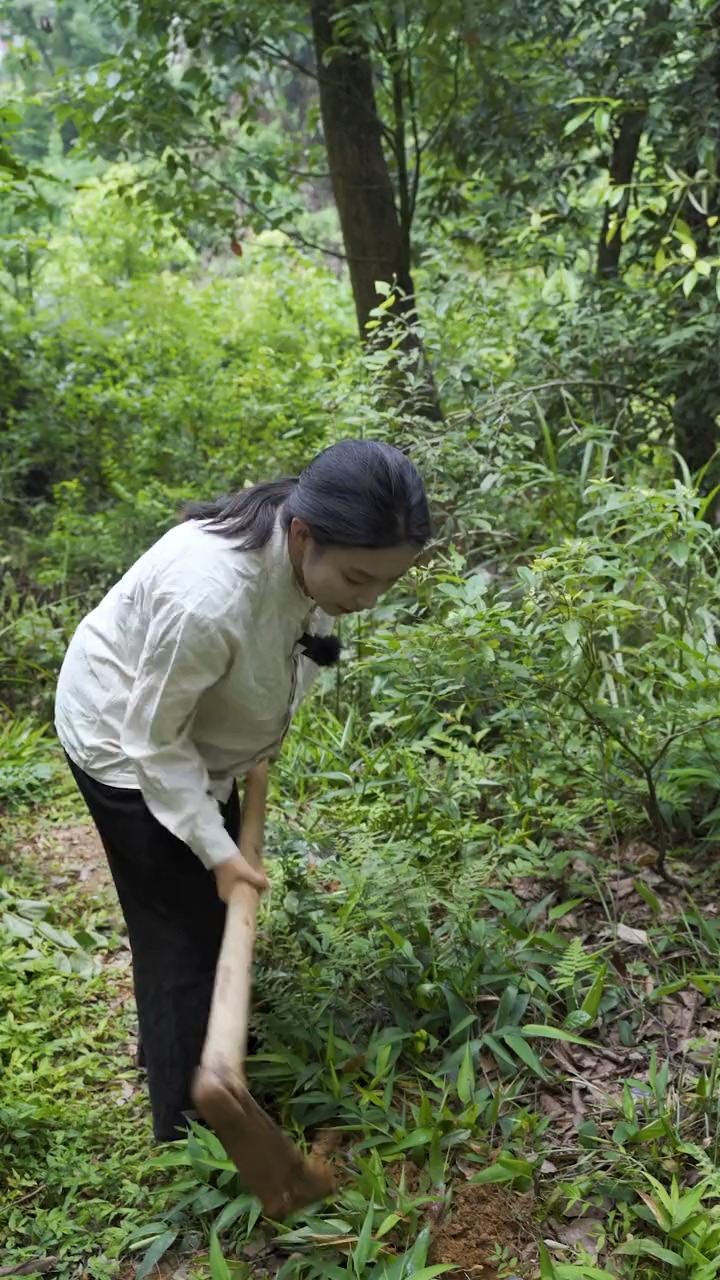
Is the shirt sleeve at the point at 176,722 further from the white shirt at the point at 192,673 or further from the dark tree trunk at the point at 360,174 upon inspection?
the dark tree trunk at the point at 360,174

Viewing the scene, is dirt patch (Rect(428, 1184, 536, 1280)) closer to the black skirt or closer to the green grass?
the green grass

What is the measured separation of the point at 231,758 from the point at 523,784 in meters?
1.26

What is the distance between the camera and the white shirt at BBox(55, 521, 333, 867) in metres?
1.92

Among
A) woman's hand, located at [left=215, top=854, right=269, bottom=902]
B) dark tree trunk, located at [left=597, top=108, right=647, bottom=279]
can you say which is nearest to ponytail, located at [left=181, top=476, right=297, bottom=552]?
woman's hand, located at [left=215, top=854, right=269, bottom=902]

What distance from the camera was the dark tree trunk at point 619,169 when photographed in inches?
173

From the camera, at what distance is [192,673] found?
1.93 metres

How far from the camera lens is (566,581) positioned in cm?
254

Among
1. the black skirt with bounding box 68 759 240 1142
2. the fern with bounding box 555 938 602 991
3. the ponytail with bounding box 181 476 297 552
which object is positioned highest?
the ponytail with bounding box 181 476 297 552

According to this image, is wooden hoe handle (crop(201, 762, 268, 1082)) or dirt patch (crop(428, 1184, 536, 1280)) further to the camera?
dirt patch (crop(428, 1184, 536, 1280))

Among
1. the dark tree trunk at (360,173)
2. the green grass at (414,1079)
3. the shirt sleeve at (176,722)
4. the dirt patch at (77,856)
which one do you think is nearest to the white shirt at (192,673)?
the shirt sleeve at (176,722)

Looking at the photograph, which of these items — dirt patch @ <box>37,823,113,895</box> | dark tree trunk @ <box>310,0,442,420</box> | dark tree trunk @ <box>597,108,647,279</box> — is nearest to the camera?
dirt patch @ <box>37,823,113,895</box>

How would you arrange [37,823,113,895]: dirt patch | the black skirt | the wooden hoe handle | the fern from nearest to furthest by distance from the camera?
the wooden hoe handle < the black skirt < the fern < [37,823,113,895]: dirt patch

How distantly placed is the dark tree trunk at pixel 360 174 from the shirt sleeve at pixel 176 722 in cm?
292

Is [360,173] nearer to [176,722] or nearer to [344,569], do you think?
[344,569]
